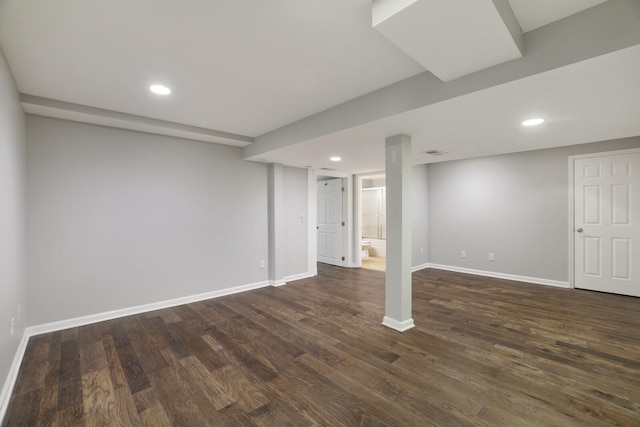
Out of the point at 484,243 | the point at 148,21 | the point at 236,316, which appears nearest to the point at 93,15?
the point at 148,21

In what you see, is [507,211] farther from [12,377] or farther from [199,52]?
[12,377]

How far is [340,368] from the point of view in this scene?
2.26 meters

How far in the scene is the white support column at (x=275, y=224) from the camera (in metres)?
4.83

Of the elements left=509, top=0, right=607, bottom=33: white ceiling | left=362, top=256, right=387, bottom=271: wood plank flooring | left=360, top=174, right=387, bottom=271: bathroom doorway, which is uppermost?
left=509, top=0, right=607, bottom=33: white ceiling

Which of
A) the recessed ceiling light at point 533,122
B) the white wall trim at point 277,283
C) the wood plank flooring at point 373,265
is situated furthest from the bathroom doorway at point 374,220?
the recessed ceiling light at point 533,122

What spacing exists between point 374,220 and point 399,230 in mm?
5680

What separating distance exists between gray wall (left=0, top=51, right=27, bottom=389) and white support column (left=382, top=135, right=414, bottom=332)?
3.19 m

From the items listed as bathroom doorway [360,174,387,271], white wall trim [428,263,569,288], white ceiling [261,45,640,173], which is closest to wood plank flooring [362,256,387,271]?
bathroom doorway [360,174,387,271]

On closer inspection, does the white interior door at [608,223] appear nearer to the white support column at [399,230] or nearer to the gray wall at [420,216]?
the gray wall at [420,216]

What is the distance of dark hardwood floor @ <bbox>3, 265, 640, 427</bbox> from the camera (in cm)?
176

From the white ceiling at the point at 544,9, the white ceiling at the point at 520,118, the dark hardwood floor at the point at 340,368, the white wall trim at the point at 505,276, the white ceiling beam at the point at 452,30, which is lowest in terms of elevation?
the dark hardwood floor at the point at 340,368

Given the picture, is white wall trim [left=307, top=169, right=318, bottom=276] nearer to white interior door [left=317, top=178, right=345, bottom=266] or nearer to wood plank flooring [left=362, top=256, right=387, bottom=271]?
white interior door [left=317, top=178, right=345, bottom=266]

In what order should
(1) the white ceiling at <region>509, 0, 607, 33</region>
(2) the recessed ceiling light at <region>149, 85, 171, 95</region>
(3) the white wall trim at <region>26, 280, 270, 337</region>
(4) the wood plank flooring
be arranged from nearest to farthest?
(1) the white ceiling at <region>509, 0, 607, 33</region> → (2) the recessed ceiling light at <region>149, 85, 171, 95</region> → (3) the white wall trim at <region>26, 280, 270, 337</region> → (4) the wood plank flooring

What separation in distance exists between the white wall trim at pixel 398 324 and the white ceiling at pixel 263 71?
6.75 ft
